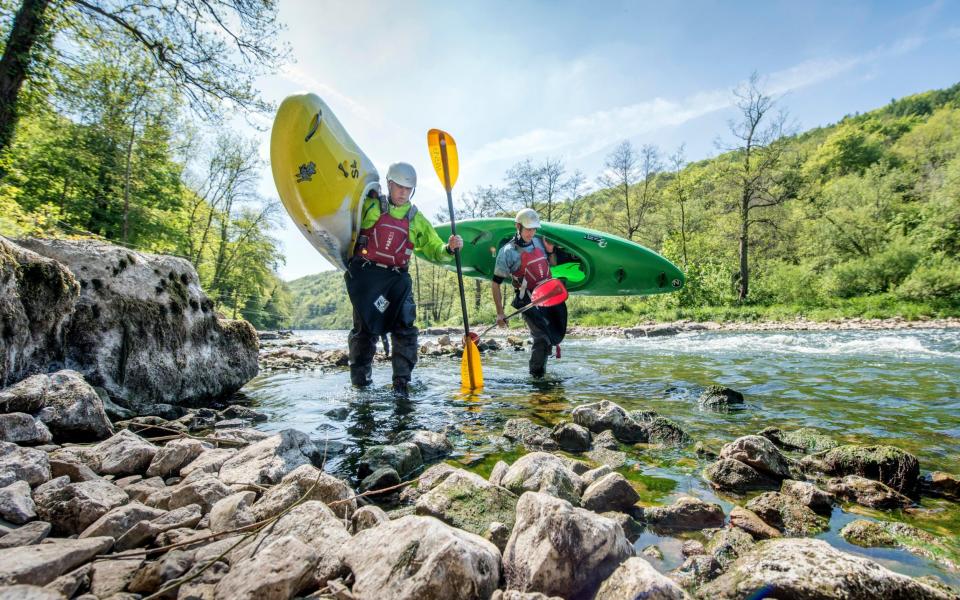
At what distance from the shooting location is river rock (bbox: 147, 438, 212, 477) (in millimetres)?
2465

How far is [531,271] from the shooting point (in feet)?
20.6

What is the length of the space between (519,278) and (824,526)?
4.81 metres

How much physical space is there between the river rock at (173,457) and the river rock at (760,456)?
3473 millimetres

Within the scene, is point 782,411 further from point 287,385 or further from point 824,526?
point 287,385

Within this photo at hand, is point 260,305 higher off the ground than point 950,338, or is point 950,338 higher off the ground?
point 260,305

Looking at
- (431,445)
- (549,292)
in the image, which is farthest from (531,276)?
(431,445)

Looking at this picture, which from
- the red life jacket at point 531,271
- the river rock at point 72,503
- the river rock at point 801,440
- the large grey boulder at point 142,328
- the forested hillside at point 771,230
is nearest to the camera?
the river rock at point 72,503

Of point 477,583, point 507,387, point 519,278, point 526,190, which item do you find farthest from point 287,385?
point 526,190

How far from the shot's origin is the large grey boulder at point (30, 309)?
2963 millimetres

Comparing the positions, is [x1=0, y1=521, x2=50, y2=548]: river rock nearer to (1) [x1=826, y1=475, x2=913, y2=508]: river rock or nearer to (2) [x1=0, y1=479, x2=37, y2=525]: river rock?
(2) [x1=0, y1=479, x2=37, y2=525]: river rock

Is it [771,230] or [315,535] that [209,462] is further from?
[771,230]

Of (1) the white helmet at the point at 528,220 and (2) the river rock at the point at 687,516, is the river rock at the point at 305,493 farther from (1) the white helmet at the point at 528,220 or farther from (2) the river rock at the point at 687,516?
(1) the white helmet at the point at 528,220

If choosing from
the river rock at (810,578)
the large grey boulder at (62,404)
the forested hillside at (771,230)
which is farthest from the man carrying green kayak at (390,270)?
the forested hillside at (771,230)

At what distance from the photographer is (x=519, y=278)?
6395 mm
